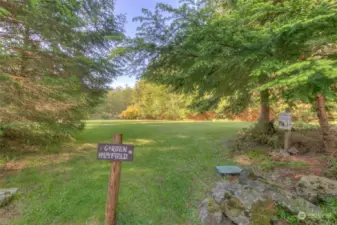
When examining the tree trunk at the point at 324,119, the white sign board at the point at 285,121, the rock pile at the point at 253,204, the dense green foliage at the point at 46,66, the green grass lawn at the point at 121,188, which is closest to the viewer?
the rock pile at the point at 253,204

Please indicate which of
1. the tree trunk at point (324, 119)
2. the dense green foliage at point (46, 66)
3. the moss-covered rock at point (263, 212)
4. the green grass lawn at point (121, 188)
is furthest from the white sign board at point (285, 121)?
Answer: the dense green foliage at point (46, 66)

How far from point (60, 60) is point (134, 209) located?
4.83 meters

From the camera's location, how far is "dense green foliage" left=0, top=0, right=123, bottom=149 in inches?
159

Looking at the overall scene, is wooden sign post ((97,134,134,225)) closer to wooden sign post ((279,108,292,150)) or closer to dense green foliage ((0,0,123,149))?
dense green foliage ((0,0,123,149))

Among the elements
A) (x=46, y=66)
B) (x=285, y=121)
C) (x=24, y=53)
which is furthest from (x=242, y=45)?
(x=46, y=66)

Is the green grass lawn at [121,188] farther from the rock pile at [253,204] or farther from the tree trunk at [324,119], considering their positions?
the tree trunk at [324,119]

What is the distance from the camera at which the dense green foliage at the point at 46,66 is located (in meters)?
4.04

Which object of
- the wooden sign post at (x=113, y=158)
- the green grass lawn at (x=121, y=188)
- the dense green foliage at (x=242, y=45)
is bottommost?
the green grass lawn at (x=121, y=188)

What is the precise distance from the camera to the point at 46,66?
5109 millimetres

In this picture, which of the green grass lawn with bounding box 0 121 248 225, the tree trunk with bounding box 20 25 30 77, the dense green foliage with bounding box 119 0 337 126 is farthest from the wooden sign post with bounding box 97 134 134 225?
the tree trunk with bounding box 20 25 30 77

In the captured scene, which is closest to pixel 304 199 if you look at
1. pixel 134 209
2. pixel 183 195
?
pixel 183 195

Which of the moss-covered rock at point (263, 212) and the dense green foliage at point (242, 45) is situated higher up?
the dense green foliage at point (242, 45)

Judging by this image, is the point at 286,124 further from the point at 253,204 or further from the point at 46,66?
the point at 46,66

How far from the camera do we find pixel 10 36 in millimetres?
4477
